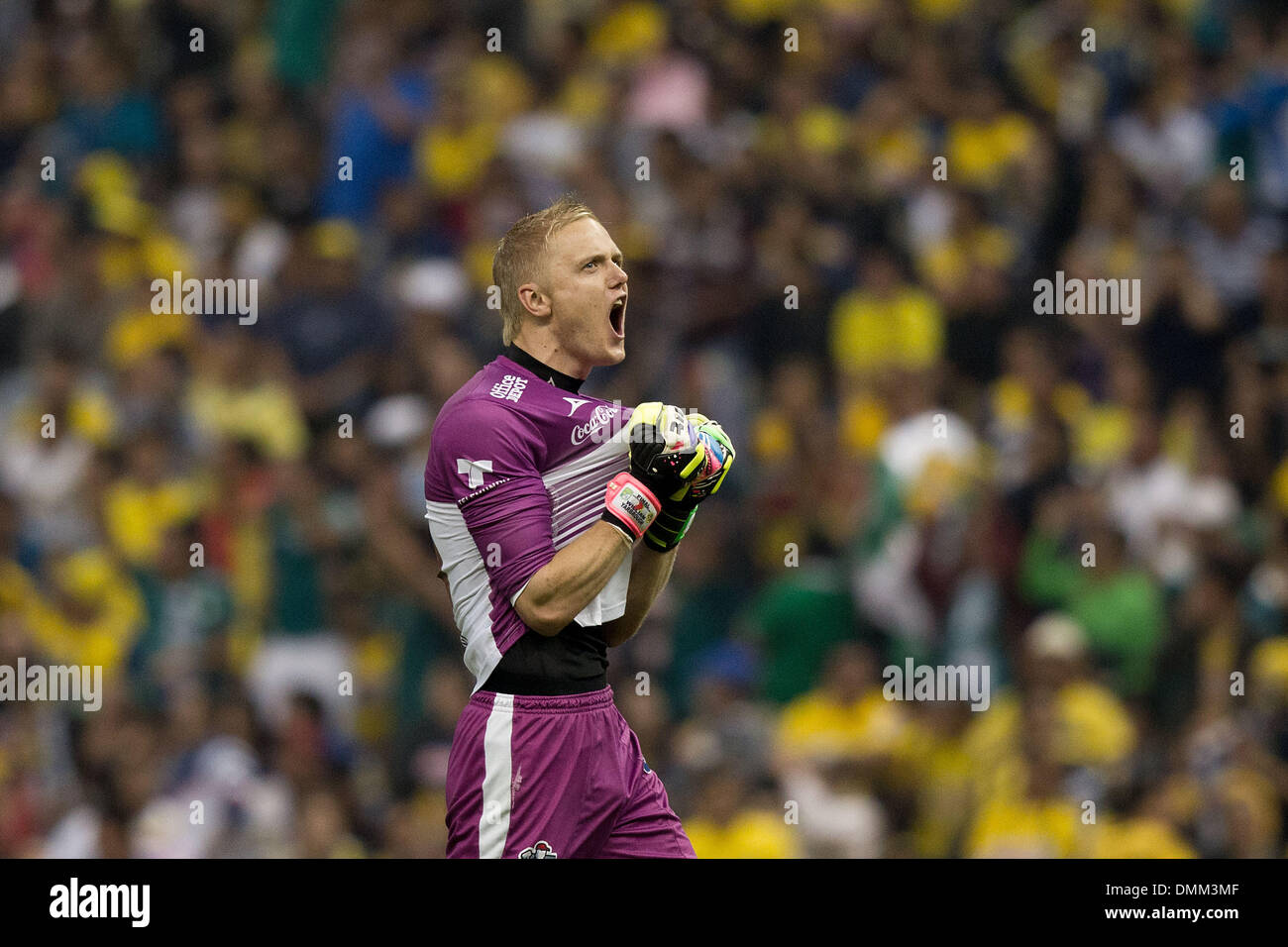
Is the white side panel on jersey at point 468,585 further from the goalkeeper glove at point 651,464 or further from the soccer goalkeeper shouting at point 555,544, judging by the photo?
the goalkeeper glove at point 651,464

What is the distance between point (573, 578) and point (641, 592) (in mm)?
448

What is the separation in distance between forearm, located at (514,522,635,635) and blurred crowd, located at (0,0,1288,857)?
370 centimetres

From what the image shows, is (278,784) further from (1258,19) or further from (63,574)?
(1258,19)

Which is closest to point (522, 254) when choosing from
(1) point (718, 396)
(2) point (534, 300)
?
(2) point (534, 300)

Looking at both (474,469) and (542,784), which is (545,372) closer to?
(474,469)

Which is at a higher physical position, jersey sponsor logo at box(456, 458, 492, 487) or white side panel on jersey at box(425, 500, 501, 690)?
jersey sponsor logo at box(456, 458, 492, 487)

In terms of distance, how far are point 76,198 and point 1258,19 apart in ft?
22.9

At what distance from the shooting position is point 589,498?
15.8 feet

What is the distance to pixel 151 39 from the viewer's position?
1187 centimetres

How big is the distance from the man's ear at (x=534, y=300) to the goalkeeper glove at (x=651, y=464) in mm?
402

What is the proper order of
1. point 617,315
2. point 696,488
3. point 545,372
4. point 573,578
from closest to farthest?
point 573,578
point 696,488
point 545,372
point 617,315

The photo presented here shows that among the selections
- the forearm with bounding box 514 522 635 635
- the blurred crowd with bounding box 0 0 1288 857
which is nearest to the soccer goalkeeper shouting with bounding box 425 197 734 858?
the forearm with bounding box 514 522 635 635

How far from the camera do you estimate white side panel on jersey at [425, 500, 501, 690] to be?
15.4 feet

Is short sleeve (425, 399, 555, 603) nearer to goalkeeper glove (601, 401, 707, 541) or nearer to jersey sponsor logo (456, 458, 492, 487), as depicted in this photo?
jersey sponsor logo (456, 458, 492, 487)
